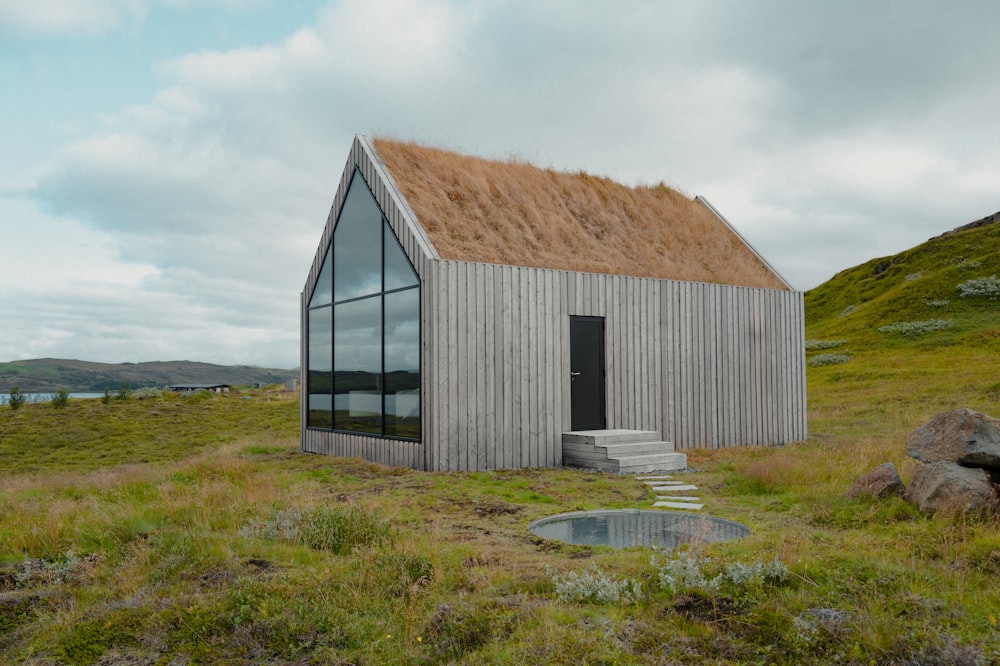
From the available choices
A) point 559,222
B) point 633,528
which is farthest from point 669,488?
point 559,222

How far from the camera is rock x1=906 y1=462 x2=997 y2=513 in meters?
5.93

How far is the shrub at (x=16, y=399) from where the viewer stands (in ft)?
82.9

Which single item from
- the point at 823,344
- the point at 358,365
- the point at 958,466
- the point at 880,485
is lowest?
the point at 880,485

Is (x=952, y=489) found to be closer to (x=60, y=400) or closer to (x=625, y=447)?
(x=625, y=447)

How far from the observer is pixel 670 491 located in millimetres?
8805

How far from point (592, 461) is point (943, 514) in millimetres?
5623

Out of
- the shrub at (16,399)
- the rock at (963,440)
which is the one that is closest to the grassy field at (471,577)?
the rock at (963,440)

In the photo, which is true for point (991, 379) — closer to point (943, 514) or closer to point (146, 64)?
point (943, 514)

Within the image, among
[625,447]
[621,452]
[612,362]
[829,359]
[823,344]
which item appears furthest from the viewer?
[823,344]

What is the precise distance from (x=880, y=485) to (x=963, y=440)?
83 centimetres

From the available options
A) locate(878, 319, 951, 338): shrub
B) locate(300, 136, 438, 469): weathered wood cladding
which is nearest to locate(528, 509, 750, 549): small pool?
locate(300, 136, 438, 469): weathered wood cladding

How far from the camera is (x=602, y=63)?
11352 mm

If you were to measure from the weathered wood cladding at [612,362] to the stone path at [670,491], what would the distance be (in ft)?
6.61

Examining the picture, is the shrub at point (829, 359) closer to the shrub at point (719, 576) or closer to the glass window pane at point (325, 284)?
the glass window pane at point (325, 284)
